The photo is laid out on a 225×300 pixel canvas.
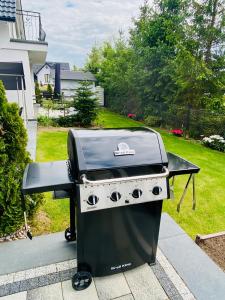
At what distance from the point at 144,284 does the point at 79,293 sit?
679 millimetres

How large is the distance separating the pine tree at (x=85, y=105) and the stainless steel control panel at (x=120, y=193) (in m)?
9.17

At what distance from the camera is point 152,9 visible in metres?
12.8

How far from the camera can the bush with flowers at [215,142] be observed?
8.08 meters

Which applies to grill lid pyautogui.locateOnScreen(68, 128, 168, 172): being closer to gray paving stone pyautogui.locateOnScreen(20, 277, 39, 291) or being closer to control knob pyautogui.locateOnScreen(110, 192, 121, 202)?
control knob pyautogui.locateOnScreen(110, 192, 121, 202)

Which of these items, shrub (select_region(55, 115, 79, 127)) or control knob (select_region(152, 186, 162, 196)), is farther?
shrub (select_region(55, 115, 79, 127))

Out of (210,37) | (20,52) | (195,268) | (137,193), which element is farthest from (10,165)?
(210,37)

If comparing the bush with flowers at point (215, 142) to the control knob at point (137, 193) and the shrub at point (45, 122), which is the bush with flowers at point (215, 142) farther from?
the control knob at point (137, 193)

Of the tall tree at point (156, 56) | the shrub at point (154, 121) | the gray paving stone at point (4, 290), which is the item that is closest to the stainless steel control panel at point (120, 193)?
the gray paving stone at point (4, 290)

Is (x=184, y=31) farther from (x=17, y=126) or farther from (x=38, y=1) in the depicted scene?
(x=17, y=126)

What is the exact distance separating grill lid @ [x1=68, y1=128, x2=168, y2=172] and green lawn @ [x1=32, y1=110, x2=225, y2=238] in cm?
194

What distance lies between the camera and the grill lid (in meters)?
1.76

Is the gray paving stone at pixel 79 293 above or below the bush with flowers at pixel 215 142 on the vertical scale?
below

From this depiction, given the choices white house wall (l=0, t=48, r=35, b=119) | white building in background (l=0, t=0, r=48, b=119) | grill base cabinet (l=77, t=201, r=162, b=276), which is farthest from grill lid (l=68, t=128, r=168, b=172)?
white house wall (l=0, t=48, r=35, b=119)

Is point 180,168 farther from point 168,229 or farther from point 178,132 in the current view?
point 178,132
